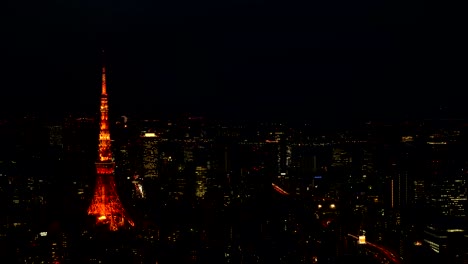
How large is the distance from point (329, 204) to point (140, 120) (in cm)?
197

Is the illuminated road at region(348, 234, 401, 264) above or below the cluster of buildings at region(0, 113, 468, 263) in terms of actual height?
below

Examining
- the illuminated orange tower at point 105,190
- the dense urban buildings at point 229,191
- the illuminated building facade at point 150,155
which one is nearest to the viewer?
the dense urban buildings at point 229,191

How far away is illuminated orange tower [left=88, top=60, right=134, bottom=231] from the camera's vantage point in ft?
21.3

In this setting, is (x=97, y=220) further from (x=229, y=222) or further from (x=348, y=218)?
(x=348, y=218)

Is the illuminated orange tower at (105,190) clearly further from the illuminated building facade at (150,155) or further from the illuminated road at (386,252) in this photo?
the illuminated road at (386,252)

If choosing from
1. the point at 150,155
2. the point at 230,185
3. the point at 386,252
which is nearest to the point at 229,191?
the point at 230,185

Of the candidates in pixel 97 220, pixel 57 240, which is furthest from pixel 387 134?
pixel 57 240

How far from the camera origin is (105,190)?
7.30 meters

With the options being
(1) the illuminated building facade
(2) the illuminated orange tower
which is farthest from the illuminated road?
(1) the illuminated building facade

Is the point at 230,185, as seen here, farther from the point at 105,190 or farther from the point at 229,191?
the point at 105,190

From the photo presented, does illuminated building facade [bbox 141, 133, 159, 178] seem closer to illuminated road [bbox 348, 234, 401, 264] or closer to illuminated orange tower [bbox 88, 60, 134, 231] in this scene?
illuminated orange tower [bbox 88, 60, 134, 231]

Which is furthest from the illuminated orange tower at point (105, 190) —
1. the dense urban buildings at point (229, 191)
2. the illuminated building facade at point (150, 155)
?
the illuminated building facade at point (150, 155)

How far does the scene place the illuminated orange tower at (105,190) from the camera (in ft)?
21.3

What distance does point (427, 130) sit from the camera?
6656mm
